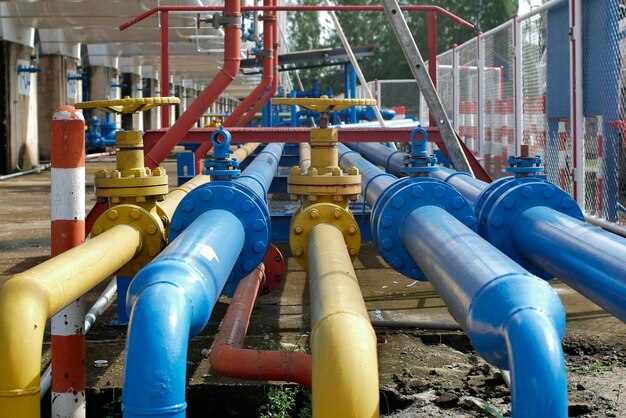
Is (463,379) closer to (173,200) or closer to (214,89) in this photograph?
(173,200)

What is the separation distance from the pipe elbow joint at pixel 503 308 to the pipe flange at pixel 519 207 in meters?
1.44

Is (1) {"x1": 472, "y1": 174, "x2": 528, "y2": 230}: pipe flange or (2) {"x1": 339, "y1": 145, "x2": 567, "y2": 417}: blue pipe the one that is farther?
(1) {"x1": 472, "y1": 174, "x2": 528, "y2": 230}: pipe flange

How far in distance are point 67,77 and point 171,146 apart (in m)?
15.9

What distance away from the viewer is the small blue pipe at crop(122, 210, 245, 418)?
2098 millimetres

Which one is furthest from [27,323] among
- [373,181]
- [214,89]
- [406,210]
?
[214,89]

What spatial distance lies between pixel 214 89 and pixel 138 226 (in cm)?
186

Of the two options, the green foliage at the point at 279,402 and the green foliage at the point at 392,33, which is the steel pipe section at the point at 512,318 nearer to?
the green foliage at the point at 279,402

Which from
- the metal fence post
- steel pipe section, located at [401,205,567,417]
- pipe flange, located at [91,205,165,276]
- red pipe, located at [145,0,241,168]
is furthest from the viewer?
the metal fence post

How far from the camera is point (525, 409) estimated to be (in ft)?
6.19

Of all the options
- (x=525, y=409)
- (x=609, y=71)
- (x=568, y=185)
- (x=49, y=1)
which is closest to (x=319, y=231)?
(x=525, y=409)

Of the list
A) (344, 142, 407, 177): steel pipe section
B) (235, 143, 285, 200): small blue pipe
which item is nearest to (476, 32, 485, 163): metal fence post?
(344, 142, 407, 177): steel pipe section

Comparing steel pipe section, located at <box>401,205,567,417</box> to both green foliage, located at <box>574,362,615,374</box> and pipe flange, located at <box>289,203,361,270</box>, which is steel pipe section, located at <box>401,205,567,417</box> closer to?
pipe flange, located at <box>289,203,361,270</box>

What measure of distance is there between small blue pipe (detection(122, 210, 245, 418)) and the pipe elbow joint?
694 millimetres

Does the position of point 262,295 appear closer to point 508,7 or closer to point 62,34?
point 62,34
